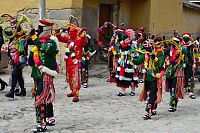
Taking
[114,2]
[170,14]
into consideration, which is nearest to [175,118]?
[114,2]

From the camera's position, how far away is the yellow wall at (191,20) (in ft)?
71.7

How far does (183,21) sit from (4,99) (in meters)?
14.3

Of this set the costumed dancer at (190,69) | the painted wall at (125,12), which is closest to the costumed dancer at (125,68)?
the costumed dancer at (190,69)

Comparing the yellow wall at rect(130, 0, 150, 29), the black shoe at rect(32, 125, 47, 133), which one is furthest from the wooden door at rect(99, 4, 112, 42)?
the black shoe at rect(32, 125, 47, 133)

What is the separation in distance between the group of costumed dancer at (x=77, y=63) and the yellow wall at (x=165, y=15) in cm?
690

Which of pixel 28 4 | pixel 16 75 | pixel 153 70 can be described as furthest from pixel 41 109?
pixel 28 4

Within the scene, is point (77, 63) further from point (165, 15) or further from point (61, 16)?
point (165, 15)

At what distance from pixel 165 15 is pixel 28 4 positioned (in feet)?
24.3

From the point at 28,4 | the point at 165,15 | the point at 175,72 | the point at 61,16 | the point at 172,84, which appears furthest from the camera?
the point at 165,15

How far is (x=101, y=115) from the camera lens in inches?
311

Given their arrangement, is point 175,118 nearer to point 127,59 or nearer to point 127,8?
point 127,59

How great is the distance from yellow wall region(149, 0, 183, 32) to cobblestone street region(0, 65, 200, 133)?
7634 millimetres

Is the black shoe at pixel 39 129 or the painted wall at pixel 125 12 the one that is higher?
Result: the painted wall at pixel 125 12

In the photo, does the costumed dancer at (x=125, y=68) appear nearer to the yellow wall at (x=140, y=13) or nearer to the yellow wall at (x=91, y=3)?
the yellow wall at (x=91, y=3)
